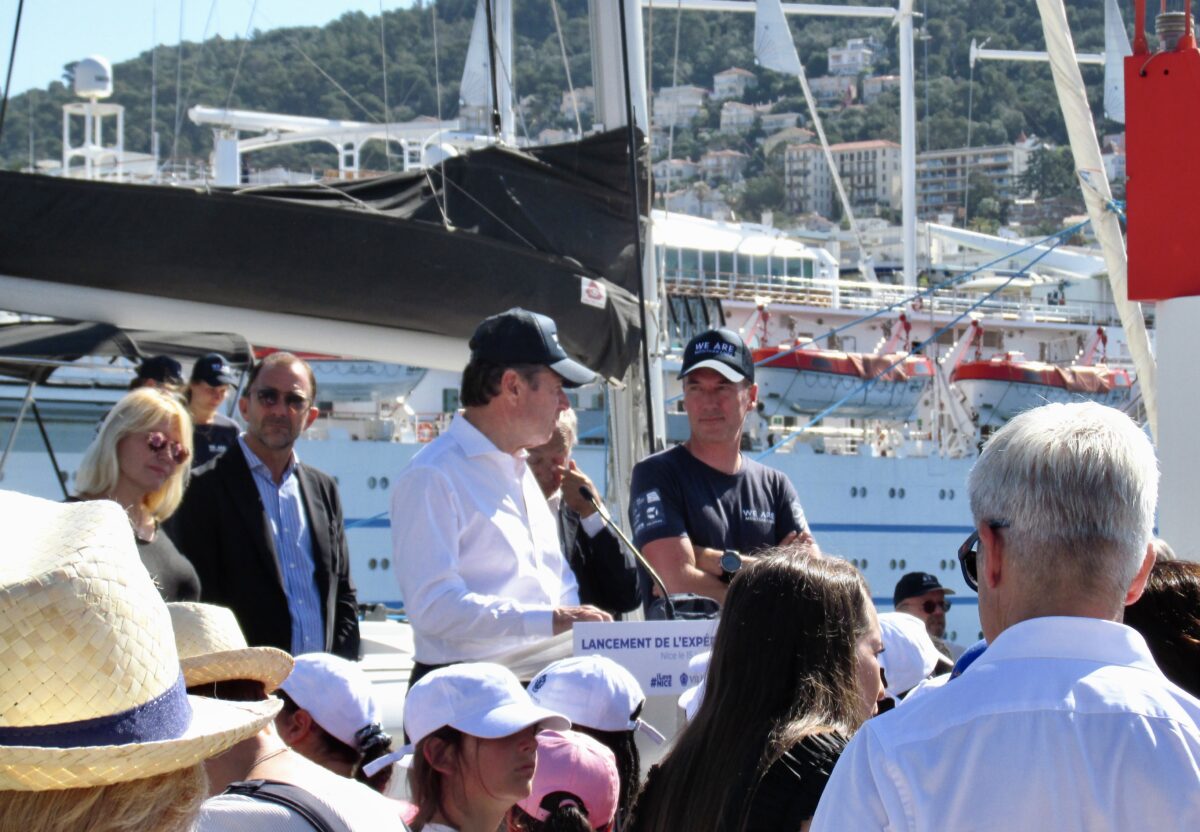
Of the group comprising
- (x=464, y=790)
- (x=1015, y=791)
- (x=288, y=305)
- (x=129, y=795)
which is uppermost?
(x=288, y=305)

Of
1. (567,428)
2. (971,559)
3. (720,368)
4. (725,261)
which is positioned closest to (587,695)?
(971,559)

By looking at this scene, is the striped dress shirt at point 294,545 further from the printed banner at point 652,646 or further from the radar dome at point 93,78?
the radar dome at point 93,78

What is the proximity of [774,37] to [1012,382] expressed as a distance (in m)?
8.12

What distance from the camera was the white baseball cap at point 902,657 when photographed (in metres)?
3.49

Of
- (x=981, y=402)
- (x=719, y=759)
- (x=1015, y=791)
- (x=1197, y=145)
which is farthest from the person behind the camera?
(x=981, y=402)

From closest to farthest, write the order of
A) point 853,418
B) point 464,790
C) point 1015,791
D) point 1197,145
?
point 1015,791 < point 464,790 < point 1197,145 < point 853,418

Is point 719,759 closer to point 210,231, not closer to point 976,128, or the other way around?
point 210,231

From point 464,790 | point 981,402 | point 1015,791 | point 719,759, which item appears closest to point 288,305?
point 464,790

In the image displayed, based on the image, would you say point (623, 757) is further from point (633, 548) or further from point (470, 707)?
point (633, 548)

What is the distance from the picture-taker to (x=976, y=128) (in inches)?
3893

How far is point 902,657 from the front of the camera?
3510 millimetres

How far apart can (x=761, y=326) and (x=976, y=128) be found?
7205cm

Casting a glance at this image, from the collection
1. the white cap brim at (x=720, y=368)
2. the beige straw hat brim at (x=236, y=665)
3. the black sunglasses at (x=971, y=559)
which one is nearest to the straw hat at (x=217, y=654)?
the beige straw hat brim at (x=236, y=665)

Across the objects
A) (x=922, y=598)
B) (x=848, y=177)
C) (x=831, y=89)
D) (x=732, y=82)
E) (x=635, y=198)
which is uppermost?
(x=732, y=82)
